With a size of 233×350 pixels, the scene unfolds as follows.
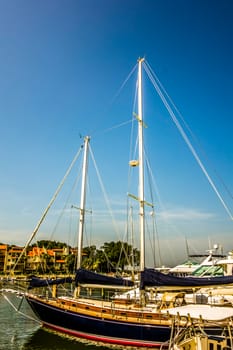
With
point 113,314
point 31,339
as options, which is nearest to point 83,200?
point 113,314

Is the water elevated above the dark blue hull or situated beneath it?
situated beneath

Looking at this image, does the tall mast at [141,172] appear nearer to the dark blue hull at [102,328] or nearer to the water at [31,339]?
the dark blue hull at [102,328]

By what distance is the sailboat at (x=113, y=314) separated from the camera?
1891 centimetres

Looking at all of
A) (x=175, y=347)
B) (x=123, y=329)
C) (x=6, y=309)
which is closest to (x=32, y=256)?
(x=6, y=309)

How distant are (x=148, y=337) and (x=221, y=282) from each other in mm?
5995

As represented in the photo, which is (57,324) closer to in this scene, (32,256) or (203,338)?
(203,338)

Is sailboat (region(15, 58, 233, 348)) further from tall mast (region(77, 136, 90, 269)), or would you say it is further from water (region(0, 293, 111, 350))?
tall mast (region(77, 136, 90, 269))

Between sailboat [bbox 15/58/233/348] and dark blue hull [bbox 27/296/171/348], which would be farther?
sailboat [bbox 15/58/233/348]

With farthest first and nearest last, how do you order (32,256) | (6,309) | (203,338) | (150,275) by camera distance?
1. (32,256)
2. (6,309)
3. (150,275)
4. (203,338)

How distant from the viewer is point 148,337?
1884 centimetres

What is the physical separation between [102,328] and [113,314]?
4.05ft

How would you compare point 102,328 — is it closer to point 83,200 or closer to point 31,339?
point 31,339

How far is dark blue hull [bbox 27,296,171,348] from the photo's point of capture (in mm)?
18734

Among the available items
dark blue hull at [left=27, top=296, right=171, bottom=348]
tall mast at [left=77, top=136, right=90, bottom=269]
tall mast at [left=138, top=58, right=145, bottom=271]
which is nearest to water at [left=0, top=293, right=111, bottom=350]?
dark blue hull at [left=27, top=296, right=171, bottom=348]
